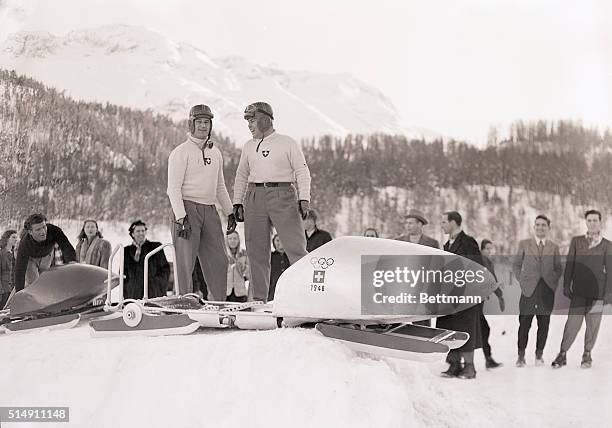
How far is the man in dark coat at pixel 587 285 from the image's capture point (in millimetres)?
2102

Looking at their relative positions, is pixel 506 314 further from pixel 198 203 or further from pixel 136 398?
pixel 136 398

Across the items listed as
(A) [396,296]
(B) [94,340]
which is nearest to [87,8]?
(B) [94,340]

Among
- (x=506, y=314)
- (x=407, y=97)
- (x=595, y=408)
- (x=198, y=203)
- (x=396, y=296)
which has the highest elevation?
(x=407, y=97)

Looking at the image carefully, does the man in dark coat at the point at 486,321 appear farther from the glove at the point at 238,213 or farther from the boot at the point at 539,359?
the glove at the point at 238,213

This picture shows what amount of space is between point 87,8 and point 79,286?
1238 mm

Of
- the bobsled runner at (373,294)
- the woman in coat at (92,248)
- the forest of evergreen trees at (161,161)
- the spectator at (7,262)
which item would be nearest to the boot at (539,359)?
the forest of evergreen trees at (161,161)

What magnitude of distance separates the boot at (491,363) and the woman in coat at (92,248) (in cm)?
147

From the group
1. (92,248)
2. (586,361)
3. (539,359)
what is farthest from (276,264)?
(586,361)

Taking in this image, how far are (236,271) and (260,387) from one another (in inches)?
50.9

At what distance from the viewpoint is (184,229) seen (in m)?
2.22

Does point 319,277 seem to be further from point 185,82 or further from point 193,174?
point 185,82

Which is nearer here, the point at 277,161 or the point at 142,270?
the point at 277,161

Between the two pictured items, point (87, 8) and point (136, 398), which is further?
point (87, 8)

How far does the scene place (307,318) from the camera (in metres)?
1.59
